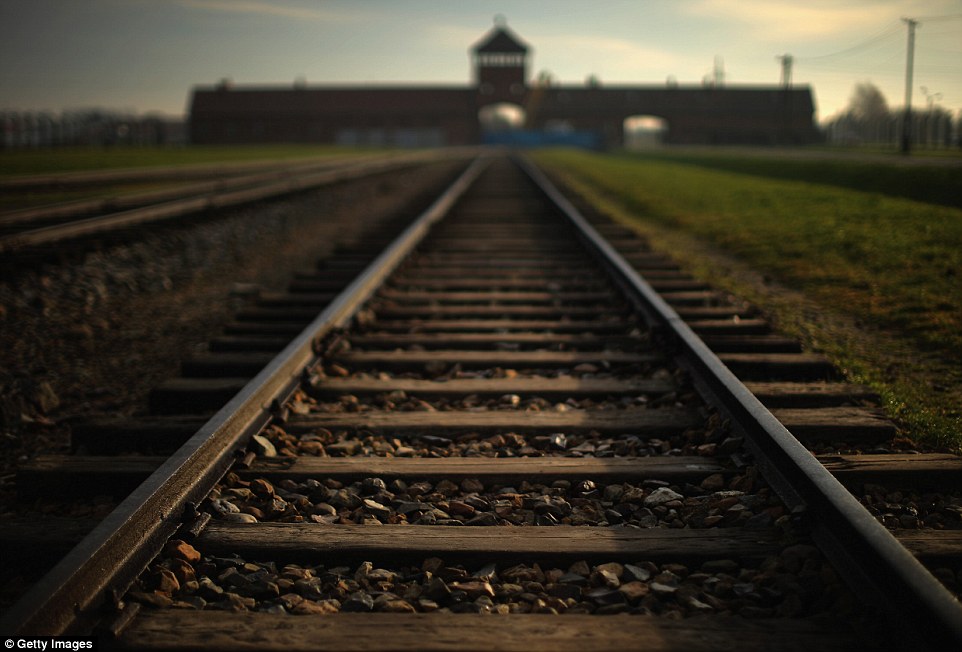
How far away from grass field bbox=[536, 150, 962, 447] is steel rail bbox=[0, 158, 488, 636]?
264 centimetres

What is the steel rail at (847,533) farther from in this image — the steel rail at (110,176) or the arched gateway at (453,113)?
the arched gateway at (453,113)

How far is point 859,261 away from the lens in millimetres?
7809

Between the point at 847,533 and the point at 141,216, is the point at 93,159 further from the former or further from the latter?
the point at 847,533

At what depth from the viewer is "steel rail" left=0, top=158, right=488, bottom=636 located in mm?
1681

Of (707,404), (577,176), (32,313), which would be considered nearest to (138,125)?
(577,176)

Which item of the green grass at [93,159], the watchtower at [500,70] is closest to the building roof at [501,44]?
the watchtower at [500,70]

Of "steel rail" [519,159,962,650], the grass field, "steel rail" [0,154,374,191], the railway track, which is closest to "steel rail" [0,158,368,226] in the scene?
"steel rail" [0,154,374,191]

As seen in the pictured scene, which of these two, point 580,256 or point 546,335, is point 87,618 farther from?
point 580,256

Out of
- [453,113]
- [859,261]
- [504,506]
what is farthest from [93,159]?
[453,113]

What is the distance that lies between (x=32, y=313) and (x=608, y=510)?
5238 millimetres

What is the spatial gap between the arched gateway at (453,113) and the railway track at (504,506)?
233ft

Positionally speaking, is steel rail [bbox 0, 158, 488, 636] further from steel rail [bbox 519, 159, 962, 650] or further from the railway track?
steel rail [bbox 519, 159, 962, 650]

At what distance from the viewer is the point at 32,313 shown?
594 centimetres

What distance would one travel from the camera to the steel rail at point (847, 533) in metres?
1.62
